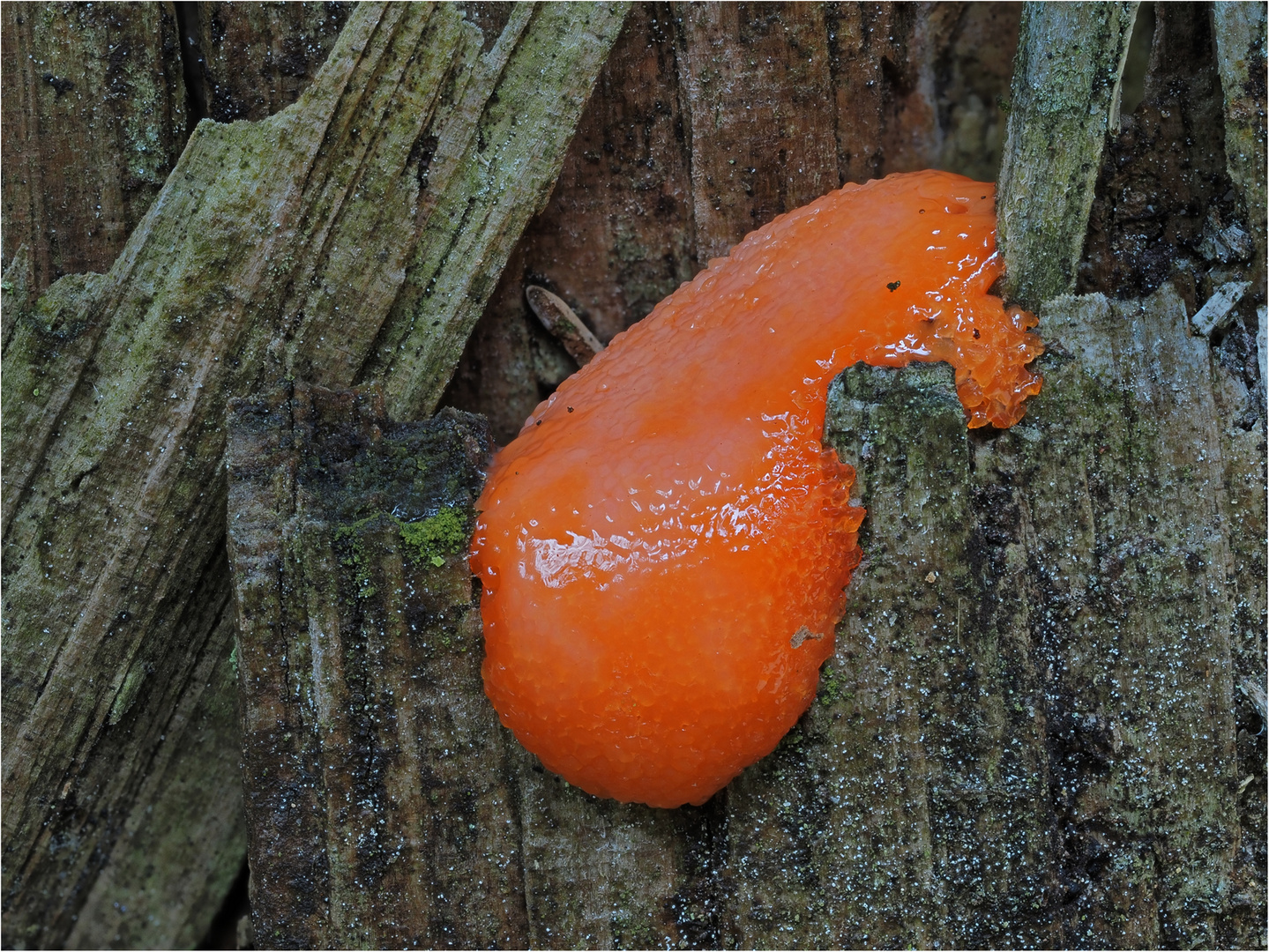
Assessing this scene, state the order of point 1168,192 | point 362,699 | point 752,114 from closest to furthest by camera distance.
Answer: point 362,699, point 1168,192, point 752,114

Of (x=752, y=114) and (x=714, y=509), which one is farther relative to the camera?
(x=752, y=114)

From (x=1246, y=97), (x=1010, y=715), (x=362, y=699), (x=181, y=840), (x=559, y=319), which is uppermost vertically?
(x=1246, y=97)

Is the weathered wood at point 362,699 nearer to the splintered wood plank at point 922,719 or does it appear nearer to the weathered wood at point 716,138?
the weathered wood at point 716,138

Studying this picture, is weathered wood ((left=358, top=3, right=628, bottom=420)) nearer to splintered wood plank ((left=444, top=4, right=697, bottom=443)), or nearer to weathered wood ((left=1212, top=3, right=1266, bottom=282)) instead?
splintered wood plank ((left=444, top=4, right=697, bottom=443))

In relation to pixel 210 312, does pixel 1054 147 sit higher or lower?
higher

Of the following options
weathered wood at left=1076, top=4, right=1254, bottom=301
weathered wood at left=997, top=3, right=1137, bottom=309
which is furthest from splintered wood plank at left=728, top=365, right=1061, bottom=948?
weathered wood at left=1076, top=4, right=1254, bottom=301

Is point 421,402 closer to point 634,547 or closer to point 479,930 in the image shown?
point 634,547

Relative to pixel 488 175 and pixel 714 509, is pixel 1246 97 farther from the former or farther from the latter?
pixel 488 175

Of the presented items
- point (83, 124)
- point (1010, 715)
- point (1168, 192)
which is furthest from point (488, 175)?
point (1010, 715)
